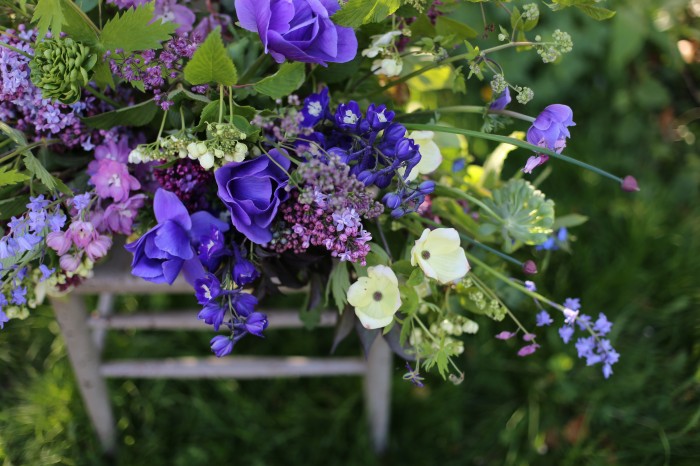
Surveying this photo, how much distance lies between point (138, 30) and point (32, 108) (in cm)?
19

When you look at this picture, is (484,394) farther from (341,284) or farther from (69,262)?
(69,262)

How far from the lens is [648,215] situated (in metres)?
1.73

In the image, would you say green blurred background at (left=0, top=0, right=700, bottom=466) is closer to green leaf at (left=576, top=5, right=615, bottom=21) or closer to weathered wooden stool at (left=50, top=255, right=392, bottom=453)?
weathered wooden stool at (left=50, top=255, right=392, bottom=453)

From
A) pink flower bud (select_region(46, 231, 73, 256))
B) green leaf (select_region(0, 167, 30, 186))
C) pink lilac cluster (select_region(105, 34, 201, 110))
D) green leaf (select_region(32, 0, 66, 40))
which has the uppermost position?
green leaf (select_region(32, 0, 66, 40))

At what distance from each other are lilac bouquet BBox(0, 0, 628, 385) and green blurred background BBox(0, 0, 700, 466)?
0.71 meters

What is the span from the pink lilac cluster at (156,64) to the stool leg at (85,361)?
54 centimetres

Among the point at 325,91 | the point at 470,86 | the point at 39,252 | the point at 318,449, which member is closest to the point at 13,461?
the point at 318,449

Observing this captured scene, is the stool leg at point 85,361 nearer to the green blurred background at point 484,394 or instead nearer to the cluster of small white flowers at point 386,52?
the green blurred background at point 484,394

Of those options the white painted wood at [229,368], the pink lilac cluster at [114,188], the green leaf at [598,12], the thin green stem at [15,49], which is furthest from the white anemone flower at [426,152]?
the white painted wood at [229,368]

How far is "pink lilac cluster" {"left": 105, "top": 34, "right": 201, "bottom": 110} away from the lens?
684 millimetres

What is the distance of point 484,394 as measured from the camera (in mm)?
1614

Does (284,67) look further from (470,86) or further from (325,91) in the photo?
(470,86)

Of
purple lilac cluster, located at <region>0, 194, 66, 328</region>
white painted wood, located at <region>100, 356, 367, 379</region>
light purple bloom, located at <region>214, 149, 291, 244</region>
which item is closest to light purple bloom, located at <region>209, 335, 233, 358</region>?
light purple bloom, located at <region>214, 149, 291, 244</region>

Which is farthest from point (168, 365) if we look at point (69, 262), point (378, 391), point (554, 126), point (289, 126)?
point (554, 126)
